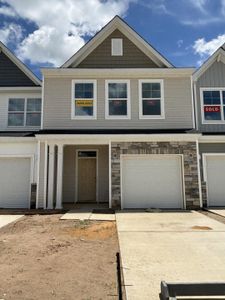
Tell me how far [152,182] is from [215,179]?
310 cm

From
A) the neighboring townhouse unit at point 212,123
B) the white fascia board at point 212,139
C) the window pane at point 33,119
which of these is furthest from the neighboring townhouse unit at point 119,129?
the window pane at point 33,119

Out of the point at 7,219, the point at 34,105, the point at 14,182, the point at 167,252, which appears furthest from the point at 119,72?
the point at 167,252

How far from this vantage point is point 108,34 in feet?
44.3

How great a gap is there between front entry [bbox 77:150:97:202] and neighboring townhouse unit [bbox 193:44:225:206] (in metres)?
5.27

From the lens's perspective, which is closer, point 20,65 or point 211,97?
point 211,97

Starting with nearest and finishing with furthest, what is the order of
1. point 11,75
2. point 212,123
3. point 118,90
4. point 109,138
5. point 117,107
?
point 109,138
point 117,107
point 118,90
point 212,123
point 11,75

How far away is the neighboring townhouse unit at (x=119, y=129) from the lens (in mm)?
11289

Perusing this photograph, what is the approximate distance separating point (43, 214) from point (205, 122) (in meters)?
8.78

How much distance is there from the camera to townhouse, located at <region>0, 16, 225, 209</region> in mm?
11312

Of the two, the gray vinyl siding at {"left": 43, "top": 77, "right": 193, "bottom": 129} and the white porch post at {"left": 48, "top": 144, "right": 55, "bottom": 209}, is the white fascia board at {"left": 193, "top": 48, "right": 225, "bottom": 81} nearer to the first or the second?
the gray vinyl siding at {"left": 43, "top": 77, "right": 193, "bottom": 129}

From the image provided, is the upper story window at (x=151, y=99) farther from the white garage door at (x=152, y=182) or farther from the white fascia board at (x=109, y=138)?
the white garage door at (x=152, y=182)

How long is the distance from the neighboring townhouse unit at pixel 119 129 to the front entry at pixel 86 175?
5cm

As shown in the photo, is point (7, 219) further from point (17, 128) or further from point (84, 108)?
point (17, 128)

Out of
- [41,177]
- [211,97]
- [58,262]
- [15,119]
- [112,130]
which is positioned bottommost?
[58,262]
